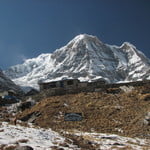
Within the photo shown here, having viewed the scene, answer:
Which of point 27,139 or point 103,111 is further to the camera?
point 103,111

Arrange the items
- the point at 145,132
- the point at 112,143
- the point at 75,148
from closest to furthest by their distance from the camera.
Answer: the point at 75,148 < the point at 112,143 < the point at 145,132

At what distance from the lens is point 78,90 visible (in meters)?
50.0

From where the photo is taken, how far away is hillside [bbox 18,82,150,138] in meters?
33.3

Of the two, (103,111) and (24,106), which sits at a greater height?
(24,106)

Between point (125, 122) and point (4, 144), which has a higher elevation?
point (125, 122)

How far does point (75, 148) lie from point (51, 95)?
103ft

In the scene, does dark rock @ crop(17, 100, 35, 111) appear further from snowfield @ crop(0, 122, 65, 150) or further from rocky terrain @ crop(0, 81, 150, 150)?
snowfield @ crop(0, 122, 65, 150)

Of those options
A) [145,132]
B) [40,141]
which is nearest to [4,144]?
[40,141]

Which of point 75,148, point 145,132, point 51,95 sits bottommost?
point 75,148

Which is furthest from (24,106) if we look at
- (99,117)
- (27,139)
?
(27,139)

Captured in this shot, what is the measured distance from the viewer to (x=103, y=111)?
126 ft

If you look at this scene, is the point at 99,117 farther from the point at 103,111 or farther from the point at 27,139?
the point at 27,139

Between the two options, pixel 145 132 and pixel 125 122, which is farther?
pixel 125 122

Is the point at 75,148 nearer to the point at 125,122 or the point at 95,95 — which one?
the point at 125,122
